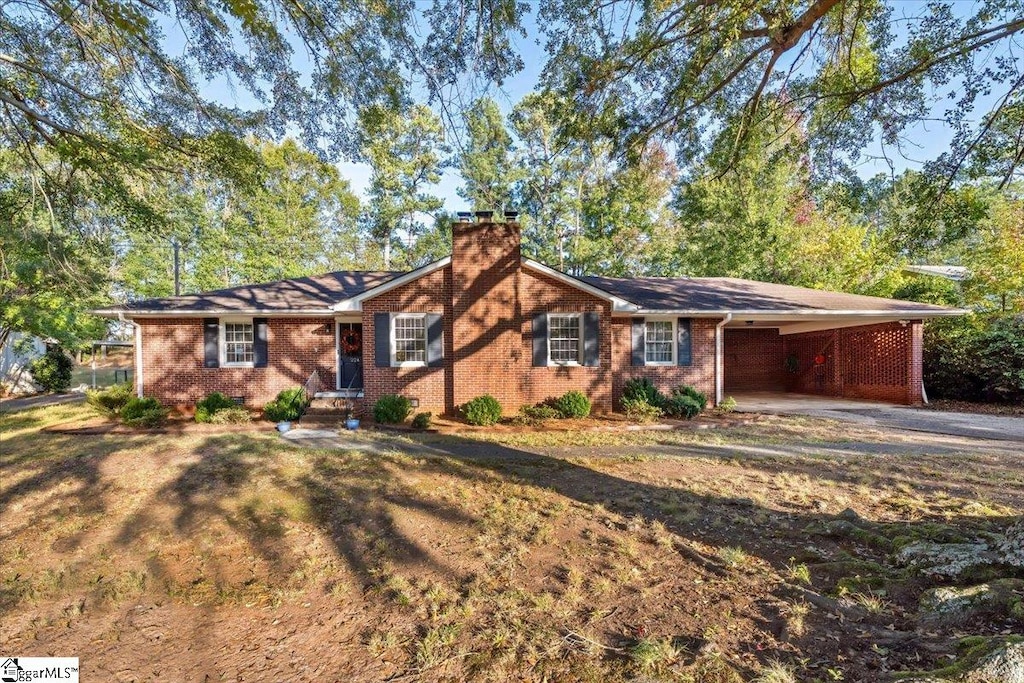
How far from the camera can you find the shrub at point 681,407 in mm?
11664

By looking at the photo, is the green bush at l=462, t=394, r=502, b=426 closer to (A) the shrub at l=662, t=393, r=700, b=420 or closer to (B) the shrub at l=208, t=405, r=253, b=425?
(A) the shrub at l=662, t=393, r=700, b=420

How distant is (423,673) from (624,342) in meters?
11.0

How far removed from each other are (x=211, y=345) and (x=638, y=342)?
11301mm

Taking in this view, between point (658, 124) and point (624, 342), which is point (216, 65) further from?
point (624, 342)

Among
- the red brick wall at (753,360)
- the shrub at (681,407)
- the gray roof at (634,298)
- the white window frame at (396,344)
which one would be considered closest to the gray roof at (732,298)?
the gray roof at (634,298)

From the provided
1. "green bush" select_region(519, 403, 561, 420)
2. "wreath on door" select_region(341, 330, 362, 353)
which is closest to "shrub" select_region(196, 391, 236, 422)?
"wreath on door" select_region(341, 330, 362, 353)

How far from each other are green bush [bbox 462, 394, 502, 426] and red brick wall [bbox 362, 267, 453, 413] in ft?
3.19

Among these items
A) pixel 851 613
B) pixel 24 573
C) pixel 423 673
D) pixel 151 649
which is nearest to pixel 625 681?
pixel 423 673

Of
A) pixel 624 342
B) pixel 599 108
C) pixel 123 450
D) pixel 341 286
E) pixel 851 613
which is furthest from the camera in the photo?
pixel 341 286

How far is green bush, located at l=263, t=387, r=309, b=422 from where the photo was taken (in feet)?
35.5

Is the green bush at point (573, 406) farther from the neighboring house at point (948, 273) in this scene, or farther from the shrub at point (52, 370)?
the shrub at point (52, 370)

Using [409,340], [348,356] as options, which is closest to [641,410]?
[409,340]

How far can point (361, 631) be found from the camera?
320 centimetres

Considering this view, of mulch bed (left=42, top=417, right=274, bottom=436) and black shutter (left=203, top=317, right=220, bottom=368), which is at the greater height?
black shutter (left=203, top=317, right=220, bottom=368)
